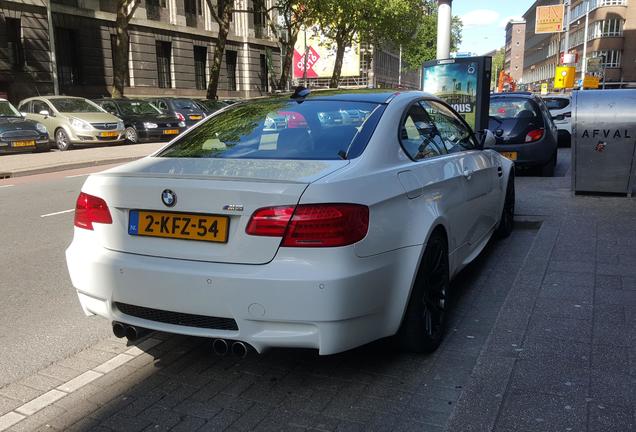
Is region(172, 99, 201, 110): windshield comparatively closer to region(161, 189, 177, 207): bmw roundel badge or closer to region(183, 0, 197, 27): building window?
region(183, 0, 197, 27): building window

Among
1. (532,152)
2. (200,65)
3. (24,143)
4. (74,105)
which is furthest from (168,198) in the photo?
(200,65)

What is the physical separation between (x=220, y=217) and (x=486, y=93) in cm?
810

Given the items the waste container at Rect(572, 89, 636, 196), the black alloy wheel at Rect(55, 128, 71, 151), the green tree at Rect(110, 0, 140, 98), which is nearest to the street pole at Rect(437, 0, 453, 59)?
the waste container at Rect(572, 89, 636, 196)

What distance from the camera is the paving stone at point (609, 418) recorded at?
8.44 feet

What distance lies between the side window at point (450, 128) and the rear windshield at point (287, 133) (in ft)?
2.55

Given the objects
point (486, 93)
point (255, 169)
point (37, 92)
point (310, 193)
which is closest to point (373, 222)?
point (310, 193)

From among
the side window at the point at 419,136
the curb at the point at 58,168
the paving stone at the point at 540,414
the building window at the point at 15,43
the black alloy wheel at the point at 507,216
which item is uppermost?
the building window at the point at 15,43

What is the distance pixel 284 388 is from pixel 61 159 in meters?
13.9

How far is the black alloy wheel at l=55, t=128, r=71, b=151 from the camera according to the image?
18192 mm

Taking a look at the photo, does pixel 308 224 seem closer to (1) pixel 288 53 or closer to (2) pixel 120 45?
(2) pixel 120 45

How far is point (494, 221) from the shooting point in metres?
5.26

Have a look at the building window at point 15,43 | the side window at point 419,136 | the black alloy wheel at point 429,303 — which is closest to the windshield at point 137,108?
the building window at point 15,43

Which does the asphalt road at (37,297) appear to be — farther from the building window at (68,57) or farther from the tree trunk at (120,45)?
the building window at (68,57)

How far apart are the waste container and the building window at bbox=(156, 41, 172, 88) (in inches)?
1168
